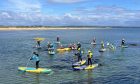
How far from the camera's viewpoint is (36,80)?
1324 inches

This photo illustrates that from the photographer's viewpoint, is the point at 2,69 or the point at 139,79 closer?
the point at 139,79

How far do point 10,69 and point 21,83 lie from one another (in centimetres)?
822

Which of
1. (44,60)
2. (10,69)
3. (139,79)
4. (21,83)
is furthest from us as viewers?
(44,60)

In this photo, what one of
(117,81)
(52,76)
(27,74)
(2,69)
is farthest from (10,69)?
(117,81)

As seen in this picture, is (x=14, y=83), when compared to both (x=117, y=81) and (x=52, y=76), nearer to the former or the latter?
(x=52, y=76)

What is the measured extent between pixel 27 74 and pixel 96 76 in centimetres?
815

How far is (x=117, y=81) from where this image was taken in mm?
33500

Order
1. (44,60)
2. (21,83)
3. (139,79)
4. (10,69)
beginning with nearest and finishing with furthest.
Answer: (21,83)
(139,79)
(10,69)
(44,60)

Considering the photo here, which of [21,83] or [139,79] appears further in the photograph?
[139,79]

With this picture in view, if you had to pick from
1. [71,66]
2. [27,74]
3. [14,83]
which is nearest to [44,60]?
[71,66]

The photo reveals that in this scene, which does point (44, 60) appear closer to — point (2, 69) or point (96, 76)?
point (2, 69)

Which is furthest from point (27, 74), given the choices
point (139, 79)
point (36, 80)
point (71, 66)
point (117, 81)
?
point (139, 79)

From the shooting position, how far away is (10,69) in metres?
39.7

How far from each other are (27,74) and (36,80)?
123 inches
